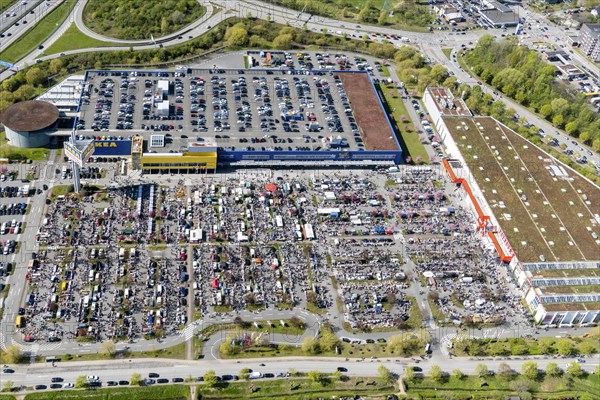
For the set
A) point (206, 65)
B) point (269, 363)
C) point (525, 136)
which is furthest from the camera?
point (206, 65)

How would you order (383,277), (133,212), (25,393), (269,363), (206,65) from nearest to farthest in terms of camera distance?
(25,393), (269,363), (383,277), (133,212), (206,65)

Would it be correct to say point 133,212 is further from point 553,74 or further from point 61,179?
point 553,74

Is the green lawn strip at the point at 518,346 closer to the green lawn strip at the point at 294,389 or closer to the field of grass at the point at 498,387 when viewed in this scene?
the field of grass at the point at 498,387

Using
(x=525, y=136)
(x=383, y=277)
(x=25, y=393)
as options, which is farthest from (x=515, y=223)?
(x=25, y=393)

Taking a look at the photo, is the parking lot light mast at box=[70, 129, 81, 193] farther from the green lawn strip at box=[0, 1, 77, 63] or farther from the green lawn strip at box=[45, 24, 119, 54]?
the green lawn strip at box=[45, 24, 119, 54]

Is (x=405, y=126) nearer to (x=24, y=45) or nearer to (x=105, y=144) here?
(x=105, y=144)

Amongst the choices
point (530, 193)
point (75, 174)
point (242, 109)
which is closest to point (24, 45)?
point (75, 174)
